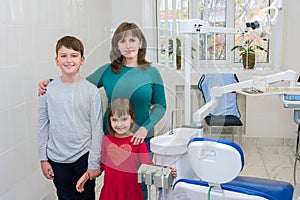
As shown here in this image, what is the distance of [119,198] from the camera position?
60.7 inches

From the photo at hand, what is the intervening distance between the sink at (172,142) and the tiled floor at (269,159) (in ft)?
4.70

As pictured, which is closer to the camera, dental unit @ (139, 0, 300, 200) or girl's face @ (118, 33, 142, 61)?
dental unit @ (139, 0, 300, 200)

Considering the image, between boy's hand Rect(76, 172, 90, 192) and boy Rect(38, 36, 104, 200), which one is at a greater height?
boy Rect(38, 36, 104, 200)

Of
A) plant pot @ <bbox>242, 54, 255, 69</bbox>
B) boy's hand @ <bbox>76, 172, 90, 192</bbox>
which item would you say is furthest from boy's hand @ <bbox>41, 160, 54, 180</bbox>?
plant pot @ <bbox>242, 54, 255, 69</bbox>

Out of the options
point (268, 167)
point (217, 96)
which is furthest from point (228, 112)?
point (217, 96)

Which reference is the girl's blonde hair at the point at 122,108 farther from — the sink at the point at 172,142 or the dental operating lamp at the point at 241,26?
the dental operating lamp at the point at 241,26

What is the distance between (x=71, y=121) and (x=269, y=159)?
7.83 feet

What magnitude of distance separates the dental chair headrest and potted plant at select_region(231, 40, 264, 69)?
110 inches

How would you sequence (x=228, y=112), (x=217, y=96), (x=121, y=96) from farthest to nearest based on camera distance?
(x=228, y=112) < (x=217, y=96) < (x=121, y=96)

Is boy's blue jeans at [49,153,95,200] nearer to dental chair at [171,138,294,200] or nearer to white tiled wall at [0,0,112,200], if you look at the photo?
white tiled wall at [0,0,112,200]

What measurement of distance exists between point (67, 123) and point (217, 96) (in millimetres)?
719

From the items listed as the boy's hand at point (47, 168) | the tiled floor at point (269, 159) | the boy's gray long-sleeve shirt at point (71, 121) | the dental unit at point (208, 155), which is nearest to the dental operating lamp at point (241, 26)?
the dental unit at point (208, 155)

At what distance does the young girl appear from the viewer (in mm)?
1315

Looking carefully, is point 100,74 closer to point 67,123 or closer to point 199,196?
point 67,123
